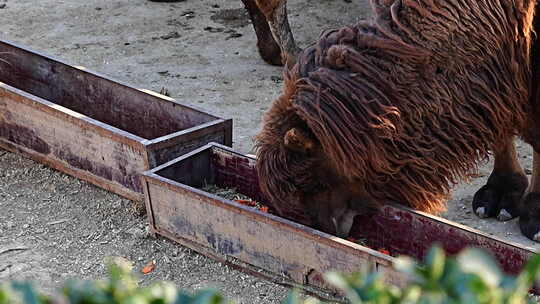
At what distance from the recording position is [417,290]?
113 cm

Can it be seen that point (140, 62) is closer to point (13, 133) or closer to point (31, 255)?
point (13, 133)

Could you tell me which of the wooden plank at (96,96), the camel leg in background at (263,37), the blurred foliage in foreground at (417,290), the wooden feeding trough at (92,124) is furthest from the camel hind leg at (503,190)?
the blurred foliage in foreground at (417,290)

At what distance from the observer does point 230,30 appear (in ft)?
22.9

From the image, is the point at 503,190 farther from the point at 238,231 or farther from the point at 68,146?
the point at 68,146

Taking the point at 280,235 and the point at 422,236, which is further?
the point at 422,236

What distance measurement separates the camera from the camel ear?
3.29 metres

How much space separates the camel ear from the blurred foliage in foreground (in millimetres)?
2138

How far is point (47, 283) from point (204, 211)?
0.75 m

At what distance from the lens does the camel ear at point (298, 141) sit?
Answer: 3285 mm

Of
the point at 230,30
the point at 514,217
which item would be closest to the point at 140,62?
the point at 230,30

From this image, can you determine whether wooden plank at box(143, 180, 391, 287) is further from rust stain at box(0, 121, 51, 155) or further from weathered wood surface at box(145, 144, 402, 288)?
rust stain at box(0, 121, 51, 155)

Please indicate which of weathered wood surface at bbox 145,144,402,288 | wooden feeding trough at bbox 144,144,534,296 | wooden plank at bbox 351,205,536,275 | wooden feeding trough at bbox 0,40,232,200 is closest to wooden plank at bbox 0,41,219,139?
wooden feeding trough at bbox 0,40,232,200

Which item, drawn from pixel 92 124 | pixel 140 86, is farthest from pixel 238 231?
pixel 140 86

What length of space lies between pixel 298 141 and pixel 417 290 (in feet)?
7.17
